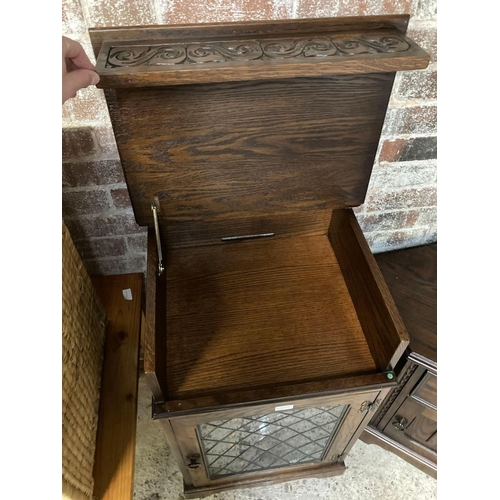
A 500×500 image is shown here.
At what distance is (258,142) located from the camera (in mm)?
851

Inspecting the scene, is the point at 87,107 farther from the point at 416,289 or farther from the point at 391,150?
the point at 416,289

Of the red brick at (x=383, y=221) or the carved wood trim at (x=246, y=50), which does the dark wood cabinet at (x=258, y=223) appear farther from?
the red brick at (x=383, y=221)

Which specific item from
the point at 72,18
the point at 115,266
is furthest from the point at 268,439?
the point at 72,18

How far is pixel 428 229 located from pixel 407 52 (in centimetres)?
68

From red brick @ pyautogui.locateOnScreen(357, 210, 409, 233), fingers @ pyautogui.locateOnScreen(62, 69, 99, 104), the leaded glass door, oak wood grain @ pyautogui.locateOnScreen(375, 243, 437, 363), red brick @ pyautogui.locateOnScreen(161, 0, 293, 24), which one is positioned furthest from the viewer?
red brick @ pyautogui.locateOnScreen(357, 210, 409, 233)

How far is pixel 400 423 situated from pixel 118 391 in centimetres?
77

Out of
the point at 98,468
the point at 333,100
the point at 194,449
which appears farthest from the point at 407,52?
the point at 98,468

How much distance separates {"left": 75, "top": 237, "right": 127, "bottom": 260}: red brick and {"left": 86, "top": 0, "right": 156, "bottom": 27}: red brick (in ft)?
1.76

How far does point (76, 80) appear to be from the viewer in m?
0.64

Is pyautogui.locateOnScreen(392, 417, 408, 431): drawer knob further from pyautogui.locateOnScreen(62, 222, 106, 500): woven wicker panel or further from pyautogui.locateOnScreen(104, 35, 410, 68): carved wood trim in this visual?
pyautogui.locateOnScreen(104, 35, 410, 68): carved wood trim

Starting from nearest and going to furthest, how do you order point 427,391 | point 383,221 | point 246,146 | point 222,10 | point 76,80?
point 76,80
point 222,10
point 246,146
point 427,391
point 383,221

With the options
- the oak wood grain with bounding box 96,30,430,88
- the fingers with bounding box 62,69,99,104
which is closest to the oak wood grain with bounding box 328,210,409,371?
the oak wood grain with bounding box 96,30,430,88

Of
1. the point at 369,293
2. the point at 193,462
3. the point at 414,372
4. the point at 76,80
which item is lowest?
the point at 193,462

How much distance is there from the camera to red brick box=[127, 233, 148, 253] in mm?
1132
